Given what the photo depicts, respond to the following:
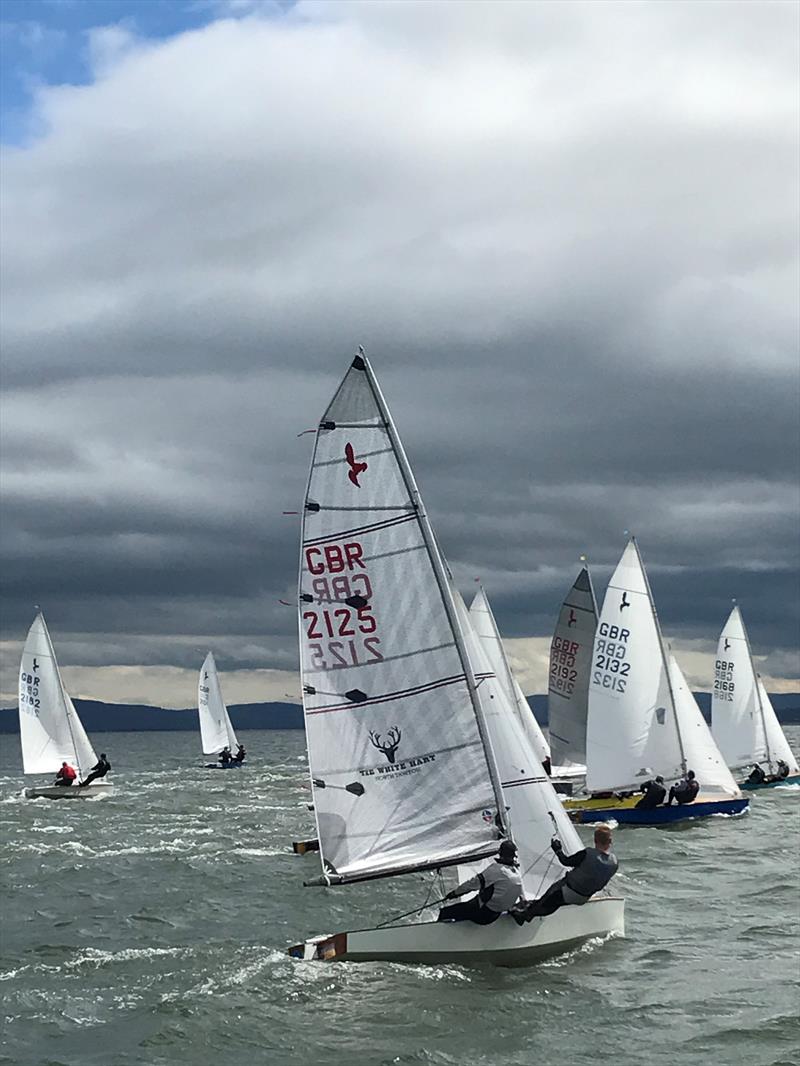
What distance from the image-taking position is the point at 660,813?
3378cm

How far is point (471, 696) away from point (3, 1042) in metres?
6.54

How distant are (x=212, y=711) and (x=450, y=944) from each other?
5967cm

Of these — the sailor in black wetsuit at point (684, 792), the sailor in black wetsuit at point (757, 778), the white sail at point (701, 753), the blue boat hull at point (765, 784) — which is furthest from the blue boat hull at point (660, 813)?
the sailor in black wetsuit at point (757, 778)

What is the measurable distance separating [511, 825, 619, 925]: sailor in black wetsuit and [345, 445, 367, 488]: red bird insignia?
5.21 metres

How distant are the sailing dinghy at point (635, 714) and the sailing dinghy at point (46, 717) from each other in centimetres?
2095

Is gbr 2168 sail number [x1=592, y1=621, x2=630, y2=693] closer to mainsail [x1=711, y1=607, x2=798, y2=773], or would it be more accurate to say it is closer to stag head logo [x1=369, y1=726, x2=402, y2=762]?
mainsail [x1=711, y1=607, x2=798, y2=773]

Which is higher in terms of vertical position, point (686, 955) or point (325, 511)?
point (325, 511)

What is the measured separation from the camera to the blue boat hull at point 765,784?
4719 cm

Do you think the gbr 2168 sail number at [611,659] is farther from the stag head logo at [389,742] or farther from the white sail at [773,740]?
the stag head logo at [389,742]

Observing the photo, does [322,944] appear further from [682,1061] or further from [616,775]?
[616,775]

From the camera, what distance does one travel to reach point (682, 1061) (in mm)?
13930

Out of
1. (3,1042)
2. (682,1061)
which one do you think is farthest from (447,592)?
(3,1042)

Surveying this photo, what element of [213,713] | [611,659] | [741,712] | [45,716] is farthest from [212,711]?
[611,659]

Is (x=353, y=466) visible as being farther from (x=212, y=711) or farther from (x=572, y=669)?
(x=212, y=711)
